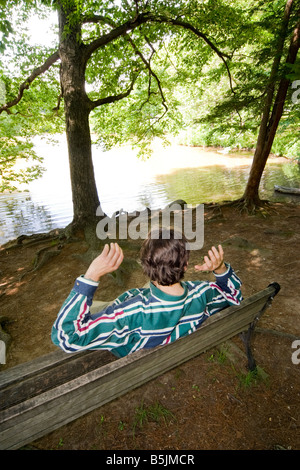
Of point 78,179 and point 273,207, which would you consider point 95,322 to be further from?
point 273,207

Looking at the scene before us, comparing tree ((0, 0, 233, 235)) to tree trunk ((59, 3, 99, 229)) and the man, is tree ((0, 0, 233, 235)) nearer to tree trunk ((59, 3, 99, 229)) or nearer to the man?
tree trunk ((59, 3, 99, 229))

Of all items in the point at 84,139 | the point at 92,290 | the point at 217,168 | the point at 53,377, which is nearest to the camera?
the point at 92,290

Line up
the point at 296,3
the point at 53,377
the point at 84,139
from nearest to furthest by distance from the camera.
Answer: the point at 53,377 → the point at 84,139 → the point at 296,3

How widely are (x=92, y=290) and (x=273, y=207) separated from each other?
9176mm

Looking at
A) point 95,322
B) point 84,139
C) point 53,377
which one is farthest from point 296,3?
point 53,377

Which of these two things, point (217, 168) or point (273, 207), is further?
point (217, 168)

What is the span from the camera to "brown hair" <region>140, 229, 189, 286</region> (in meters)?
1.75

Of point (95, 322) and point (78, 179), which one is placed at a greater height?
point (78, 179)

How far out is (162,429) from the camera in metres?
2.40

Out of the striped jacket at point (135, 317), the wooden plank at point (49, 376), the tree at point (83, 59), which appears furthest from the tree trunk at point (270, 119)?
the wooden plank at point (49, 376)

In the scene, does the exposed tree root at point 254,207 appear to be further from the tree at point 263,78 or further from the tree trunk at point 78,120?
the tree trunk at point 78,120

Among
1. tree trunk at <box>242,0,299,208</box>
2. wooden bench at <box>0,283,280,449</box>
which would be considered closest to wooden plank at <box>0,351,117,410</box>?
wooden bench at <box>0,283,280,449</box>

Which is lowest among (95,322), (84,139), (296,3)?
(95,322)

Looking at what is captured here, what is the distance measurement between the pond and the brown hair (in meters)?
10.9
